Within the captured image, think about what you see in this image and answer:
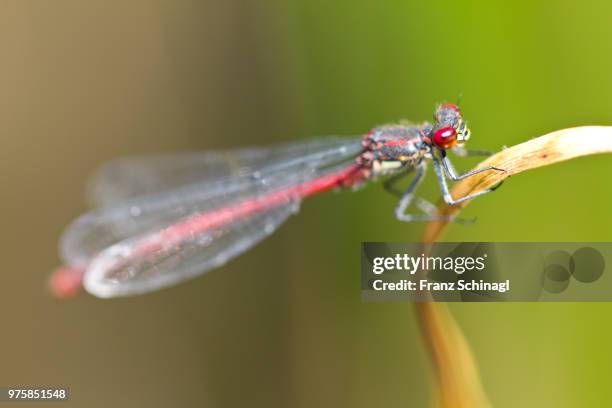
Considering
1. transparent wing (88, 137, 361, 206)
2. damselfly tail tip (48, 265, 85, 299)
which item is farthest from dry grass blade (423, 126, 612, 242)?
damselfly tail tip (48, 265, 85, 299)

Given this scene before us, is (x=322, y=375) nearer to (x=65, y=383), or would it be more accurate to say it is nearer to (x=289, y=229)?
(x=289, y=229)

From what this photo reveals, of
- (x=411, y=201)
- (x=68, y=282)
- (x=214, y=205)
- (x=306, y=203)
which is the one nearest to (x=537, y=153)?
(x=411, y=201)

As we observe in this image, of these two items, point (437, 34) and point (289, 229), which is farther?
point (289, 229)

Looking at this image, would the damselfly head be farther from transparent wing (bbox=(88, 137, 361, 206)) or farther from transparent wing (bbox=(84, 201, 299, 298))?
transparent wing (bbox=(84, 201, 299, 298))

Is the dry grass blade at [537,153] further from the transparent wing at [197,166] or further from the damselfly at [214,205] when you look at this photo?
the transparent wing at [197,166]

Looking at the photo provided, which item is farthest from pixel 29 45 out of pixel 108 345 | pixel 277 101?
pixel 108 345

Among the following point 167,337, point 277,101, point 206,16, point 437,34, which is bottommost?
point 167,337
